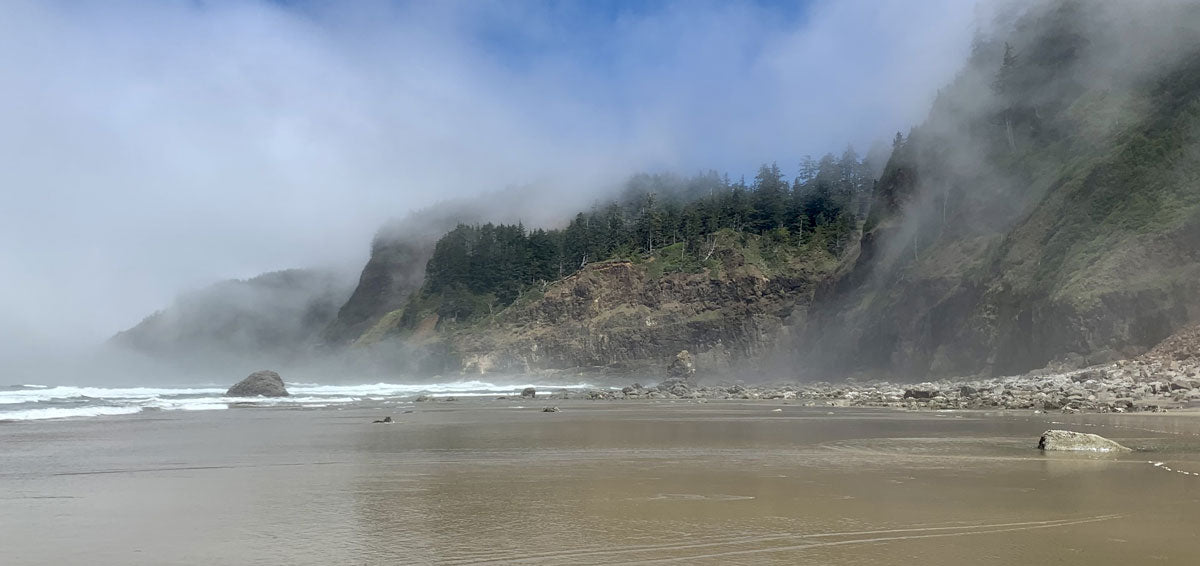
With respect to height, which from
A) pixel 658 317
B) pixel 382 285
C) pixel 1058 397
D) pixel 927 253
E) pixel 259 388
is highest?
pixel 382 285

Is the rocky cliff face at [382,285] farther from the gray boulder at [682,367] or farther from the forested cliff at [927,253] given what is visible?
the gray boulder at [682,367]

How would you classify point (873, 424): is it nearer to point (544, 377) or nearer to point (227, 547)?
point (227, 547)

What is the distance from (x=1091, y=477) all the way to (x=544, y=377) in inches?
2642

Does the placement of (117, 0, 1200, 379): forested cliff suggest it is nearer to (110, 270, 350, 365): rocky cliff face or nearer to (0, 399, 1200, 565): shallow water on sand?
(0, 399, 1200, 565): shallow water on sand

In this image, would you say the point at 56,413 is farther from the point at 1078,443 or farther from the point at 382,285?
the point at 382,285

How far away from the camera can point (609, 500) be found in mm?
7852

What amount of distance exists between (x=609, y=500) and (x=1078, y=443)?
26.5 ft

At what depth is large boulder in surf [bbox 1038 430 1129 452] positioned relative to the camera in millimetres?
11055

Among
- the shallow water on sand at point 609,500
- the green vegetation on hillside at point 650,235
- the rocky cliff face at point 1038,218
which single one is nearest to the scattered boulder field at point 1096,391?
the rocky cliff face at point 1038,218

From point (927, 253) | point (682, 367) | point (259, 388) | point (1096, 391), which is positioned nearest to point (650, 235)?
point (682, 367)

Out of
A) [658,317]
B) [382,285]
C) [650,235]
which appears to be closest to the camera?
[658,317]

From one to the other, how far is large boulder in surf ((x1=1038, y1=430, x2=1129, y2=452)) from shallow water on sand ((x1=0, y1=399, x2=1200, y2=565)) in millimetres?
374

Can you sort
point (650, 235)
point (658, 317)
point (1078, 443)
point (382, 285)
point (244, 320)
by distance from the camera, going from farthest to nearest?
1. point (244, 320)
2. point (382, 285)
3. point (650, 235)
4. point (658, 317)
5. point (1078, 443)

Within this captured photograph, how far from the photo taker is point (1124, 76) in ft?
148
